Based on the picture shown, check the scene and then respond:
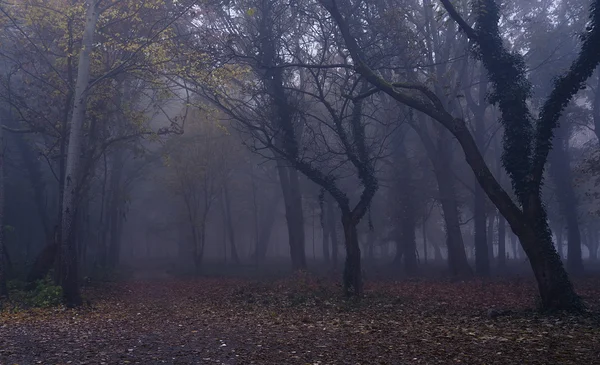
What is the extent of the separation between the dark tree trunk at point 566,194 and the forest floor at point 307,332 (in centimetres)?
1791

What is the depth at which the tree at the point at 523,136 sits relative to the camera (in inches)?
505

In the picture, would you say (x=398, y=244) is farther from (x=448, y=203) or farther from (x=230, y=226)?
(x=230, y=226)

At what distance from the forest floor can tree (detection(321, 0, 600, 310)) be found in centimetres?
101

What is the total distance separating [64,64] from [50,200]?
26.1m

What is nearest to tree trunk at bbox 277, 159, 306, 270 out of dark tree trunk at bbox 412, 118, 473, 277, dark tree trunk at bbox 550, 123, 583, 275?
dark tree trunk at bbox 412, 118, 473, 277

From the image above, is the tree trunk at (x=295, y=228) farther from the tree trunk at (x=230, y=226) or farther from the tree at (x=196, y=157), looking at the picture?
the tree trunk at (x=230, y=226)

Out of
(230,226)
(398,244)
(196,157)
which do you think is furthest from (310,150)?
(230,226)

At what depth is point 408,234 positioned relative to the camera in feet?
115

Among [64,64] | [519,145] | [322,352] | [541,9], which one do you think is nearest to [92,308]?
[64,64]

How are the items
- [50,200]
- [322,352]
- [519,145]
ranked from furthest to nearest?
[50,200]
[519,145]
[322,352]

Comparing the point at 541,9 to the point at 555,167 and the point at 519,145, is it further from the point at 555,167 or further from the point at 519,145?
the point at 519,145

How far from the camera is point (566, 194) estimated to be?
36.0m

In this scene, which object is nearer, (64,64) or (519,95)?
(519,95)

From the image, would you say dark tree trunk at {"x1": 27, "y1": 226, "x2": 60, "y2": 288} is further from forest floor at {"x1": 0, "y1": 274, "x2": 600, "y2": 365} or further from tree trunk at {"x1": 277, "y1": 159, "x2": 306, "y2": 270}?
tree trunk at {"x1": 277, "y1": 159, "x2": 306, "y2": 270}
